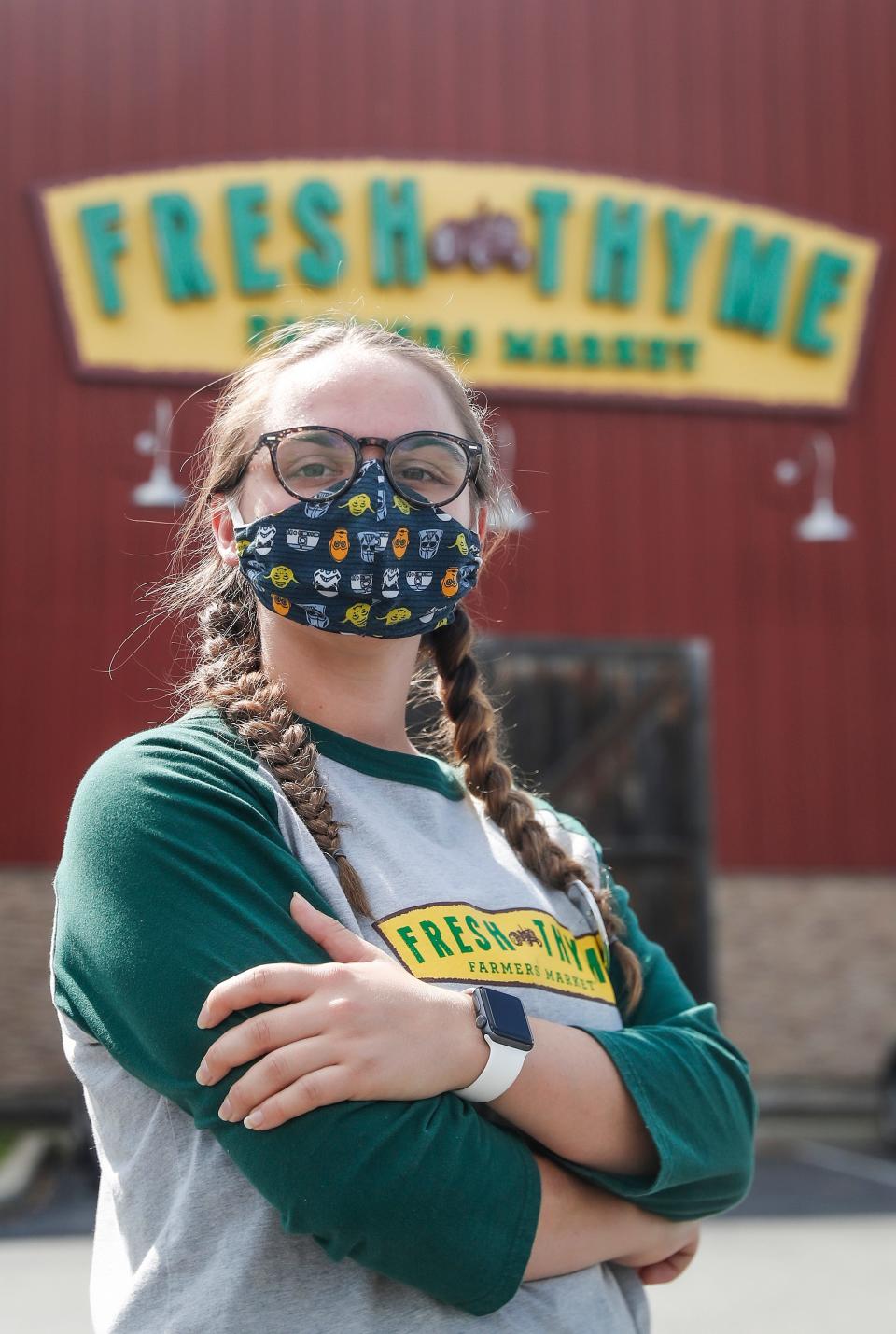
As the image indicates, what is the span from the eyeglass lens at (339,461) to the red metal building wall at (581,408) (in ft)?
29.9

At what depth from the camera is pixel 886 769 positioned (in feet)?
38.6

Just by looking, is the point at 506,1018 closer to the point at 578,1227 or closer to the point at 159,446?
the point at 578,1227

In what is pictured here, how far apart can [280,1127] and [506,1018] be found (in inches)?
11.6

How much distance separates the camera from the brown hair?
182 cm

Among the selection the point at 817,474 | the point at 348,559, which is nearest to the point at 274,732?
the point at 348,559

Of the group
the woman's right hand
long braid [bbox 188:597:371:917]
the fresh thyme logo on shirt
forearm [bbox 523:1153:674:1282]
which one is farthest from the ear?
the woman's right hand

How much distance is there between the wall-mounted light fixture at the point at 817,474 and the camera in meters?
11.9

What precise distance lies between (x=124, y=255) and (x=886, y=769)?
7398 mm

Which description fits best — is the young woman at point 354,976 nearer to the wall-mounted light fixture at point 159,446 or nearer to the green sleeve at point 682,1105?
the green sleeve at point 682,1105

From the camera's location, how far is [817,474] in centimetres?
1204

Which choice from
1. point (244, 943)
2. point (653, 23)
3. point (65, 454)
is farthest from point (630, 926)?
point (653, 23)

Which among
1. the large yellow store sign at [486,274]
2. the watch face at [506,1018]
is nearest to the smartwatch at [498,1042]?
the watch face at [506,1018]

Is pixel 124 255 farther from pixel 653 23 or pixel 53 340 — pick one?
pixel 653 23

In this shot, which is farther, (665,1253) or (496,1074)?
(665,1253)
